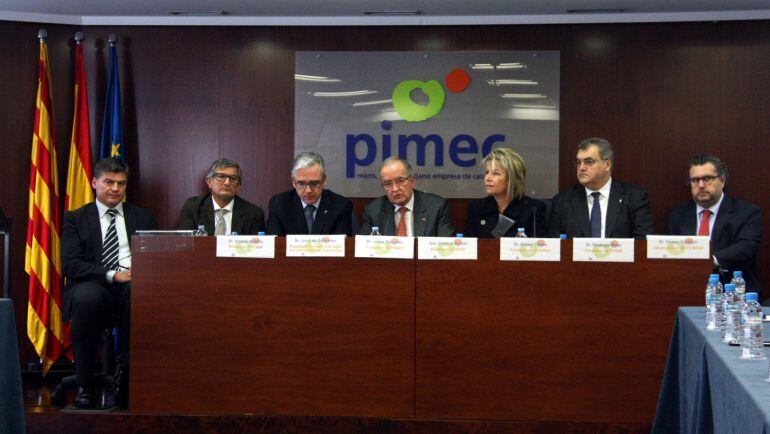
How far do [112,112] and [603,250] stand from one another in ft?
11.4

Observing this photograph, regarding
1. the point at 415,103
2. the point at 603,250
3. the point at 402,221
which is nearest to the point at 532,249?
the point at 603,250

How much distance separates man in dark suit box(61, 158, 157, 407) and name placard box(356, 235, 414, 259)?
1431 mm

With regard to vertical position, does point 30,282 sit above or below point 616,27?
below

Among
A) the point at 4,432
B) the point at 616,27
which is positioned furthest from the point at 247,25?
the point at 4,432

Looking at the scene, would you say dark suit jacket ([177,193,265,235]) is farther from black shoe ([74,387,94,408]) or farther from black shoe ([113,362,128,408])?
black shoe ([74,387,94,408])

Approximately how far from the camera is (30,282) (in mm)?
5656

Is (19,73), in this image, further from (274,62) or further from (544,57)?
(544,57)

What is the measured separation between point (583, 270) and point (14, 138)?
393 centimetres

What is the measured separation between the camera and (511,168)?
4.94m

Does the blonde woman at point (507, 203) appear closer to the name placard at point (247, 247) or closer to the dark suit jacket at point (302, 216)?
the dark suit jacket at point (302, 216)

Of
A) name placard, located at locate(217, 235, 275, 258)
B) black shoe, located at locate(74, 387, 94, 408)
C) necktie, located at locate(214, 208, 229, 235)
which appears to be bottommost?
black shoe, located at locate(74, 387, 94, 408)

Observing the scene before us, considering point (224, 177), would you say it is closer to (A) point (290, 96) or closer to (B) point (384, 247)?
(A) point (290, 96)

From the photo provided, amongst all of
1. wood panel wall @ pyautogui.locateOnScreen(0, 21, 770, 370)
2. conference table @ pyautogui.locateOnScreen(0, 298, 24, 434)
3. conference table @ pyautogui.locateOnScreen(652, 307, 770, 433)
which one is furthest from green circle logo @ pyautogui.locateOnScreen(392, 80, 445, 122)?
conference table @ pyautogui.locateOnScreen(0, 298, 24, 434)

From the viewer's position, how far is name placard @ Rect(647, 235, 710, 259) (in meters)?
4.05
